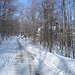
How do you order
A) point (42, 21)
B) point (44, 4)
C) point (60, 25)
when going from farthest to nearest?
point (60, 25) < point (42, 21) < point (44, 4)

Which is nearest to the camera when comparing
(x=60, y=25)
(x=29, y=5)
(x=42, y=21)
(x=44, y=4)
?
(x=44, y=4)

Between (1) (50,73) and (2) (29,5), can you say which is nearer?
(1) (50,73)

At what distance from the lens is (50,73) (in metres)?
6.56

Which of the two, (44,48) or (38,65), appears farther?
(44,48)

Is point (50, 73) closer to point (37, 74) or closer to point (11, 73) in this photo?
point (37, 74)

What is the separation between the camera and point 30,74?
6250 mm

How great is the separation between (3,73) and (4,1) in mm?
20839

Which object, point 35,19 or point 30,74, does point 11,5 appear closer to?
point 35,19

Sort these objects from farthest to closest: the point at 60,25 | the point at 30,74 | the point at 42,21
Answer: the point at 60,25 → the point at 42,21 → the point at 30,74

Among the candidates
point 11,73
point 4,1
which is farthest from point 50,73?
point 4,1

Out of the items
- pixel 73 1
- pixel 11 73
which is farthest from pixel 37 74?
pixel 73 1

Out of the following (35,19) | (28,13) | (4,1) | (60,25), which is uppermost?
(4,1)

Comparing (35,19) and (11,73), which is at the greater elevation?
(35,19)

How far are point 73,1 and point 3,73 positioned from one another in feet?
59.4
